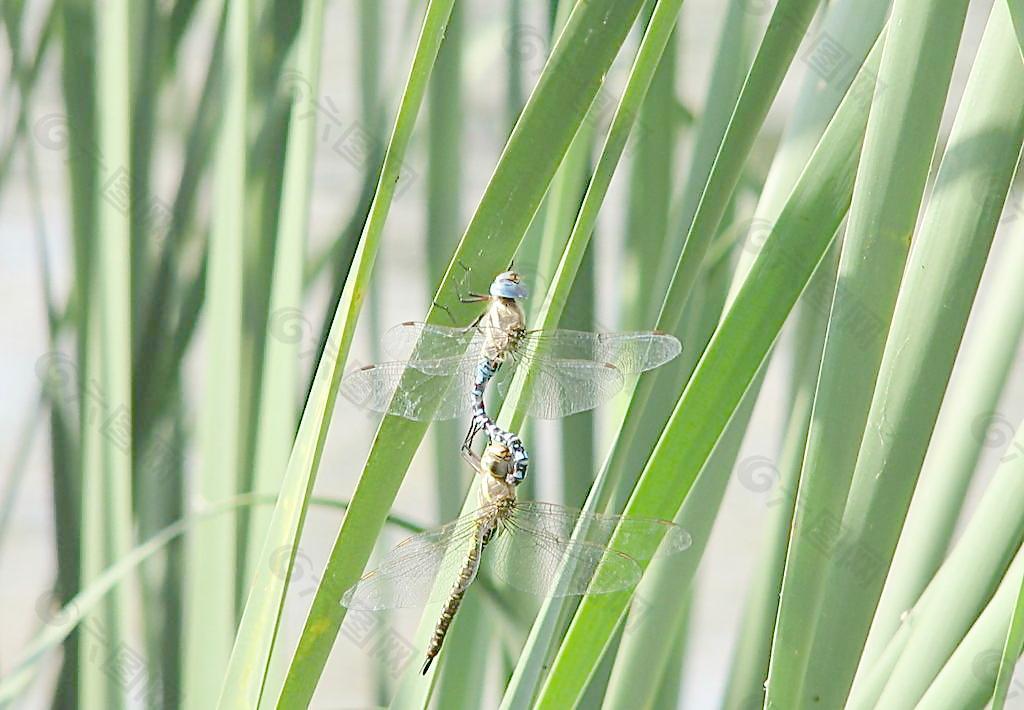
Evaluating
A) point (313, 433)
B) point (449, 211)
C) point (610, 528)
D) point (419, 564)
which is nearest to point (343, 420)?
point (449, 211)

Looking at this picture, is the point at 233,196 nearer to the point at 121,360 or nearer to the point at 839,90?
the point at 121,360

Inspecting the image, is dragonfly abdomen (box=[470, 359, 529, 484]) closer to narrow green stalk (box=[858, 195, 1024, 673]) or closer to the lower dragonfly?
the lower dragonfly

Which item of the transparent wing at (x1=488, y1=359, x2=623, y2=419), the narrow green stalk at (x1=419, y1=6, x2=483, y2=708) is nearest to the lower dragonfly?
the transparent wing at (x1=488, y1=359, x2=623, y2=419)

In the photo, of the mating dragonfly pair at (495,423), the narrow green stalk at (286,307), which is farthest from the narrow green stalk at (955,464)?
the narrow green stalk at (286,307)

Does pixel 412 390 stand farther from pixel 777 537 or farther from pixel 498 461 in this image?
pixel 777 537

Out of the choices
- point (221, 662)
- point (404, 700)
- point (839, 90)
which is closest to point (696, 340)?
point (839, 90)

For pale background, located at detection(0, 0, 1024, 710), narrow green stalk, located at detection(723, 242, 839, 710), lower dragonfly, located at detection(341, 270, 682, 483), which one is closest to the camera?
lower dragonfly, located at detection(341, 270, 682, 483)
